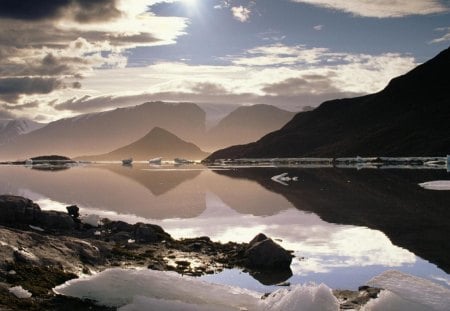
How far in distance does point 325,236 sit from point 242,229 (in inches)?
235

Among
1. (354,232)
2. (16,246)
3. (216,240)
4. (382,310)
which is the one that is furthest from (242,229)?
(382,310)

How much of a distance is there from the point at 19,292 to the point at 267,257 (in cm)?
1103

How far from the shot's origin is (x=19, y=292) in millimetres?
14930

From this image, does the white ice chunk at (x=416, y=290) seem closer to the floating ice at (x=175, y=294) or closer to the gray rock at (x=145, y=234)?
the floating ice at (x=175, y=294)

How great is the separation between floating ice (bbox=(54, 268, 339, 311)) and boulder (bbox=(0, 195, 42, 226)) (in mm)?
12246

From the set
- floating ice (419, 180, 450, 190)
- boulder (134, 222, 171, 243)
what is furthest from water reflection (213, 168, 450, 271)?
boulder (134, 222, 171, 243)

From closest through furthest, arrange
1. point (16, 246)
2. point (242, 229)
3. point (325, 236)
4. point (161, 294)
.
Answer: point (161, 294), point (16, 246), point (325, 236), point (242, 229)

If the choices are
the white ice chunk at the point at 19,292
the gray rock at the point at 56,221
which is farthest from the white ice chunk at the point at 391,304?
the gray rock at the point at 56,221

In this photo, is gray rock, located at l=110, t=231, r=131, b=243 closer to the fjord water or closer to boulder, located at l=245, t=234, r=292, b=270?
the fjord water

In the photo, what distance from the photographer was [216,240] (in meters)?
29.5

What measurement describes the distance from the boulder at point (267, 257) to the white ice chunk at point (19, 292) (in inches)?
405

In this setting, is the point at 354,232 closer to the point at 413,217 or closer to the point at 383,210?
the point at 413,217

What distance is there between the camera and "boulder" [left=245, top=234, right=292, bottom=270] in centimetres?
2234

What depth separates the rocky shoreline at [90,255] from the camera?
15898 millimetres
